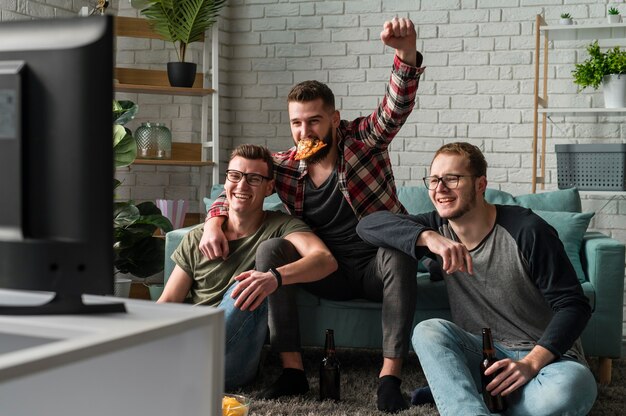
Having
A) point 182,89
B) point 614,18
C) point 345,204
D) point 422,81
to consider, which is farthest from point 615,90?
point 182,89

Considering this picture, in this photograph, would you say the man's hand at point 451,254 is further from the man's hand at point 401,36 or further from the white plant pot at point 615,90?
the white plant pot at point 615,90

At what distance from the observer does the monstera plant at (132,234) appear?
13.0 feet

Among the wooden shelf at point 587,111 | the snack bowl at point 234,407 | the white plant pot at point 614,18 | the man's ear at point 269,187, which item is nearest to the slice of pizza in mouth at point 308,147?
the man's ear at point 269,187

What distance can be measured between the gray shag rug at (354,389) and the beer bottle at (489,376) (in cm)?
29

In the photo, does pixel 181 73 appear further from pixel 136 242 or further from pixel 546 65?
pixel 546 65

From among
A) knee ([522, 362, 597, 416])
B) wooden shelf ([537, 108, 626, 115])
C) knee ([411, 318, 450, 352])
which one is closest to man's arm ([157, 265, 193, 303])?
knee ([411, 318, 450, 352])

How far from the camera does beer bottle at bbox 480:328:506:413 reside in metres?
2.48

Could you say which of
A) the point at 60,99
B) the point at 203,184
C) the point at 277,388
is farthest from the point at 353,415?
the point at 203,184

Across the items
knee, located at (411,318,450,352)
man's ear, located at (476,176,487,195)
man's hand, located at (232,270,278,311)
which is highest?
man's ear, located at (476,176,487,195)

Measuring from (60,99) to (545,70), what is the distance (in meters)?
3.89

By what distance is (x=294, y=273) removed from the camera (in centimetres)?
294

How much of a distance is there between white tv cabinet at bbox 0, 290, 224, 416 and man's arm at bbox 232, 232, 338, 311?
161 cm

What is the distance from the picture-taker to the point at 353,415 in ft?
8.98

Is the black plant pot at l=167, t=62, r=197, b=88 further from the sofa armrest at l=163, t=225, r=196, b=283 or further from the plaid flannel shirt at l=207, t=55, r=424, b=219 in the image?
the plaid flannel shirt at l=207, t=55, r=424, b=219
